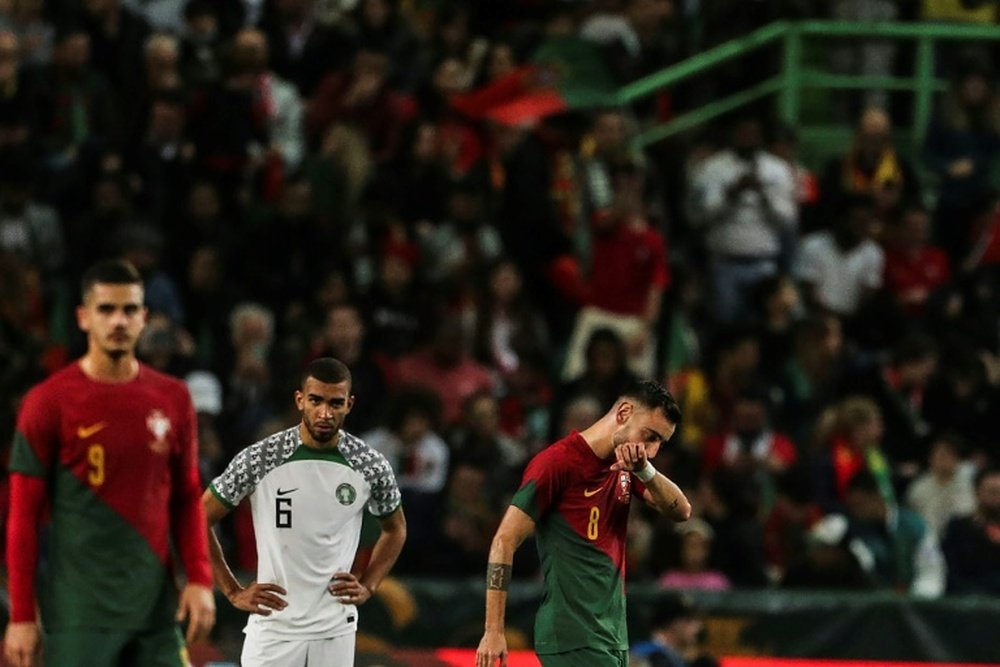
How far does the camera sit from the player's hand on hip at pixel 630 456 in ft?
28.5

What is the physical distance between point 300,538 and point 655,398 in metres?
1.63

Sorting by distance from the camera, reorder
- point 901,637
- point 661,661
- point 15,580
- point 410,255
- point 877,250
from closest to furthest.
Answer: point 15,580 → point 661,661 → point 901,637 → point 410,255 → point 877,250

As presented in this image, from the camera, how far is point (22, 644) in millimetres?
7406

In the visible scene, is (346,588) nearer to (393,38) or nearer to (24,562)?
(24,562)

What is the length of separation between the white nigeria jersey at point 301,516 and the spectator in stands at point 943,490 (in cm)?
623

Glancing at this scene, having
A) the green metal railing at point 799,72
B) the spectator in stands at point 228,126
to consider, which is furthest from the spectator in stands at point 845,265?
the spectator in stands at point 228,126

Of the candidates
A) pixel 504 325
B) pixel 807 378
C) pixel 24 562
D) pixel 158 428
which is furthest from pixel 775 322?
pixel 24 562

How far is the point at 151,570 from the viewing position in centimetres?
776

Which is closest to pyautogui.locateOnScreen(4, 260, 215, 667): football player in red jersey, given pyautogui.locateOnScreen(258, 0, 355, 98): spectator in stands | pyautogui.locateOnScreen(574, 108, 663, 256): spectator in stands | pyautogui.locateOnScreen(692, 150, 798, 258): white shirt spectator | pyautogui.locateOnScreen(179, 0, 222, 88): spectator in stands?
pyautogui.locateOnScreen(179, 0, 222, 88): spectator in stands

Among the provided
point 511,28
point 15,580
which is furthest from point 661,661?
point 511,28

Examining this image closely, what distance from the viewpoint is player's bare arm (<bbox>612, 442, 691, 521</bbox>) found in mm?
8719

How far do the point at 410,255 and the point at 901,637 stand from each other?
15.1ft

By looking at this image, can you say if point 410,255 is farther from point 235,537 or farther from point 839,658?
point 839,658

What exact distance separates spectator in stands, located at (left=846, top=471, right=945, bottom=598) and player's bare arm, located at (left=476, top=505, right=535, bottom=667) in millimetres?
5582
